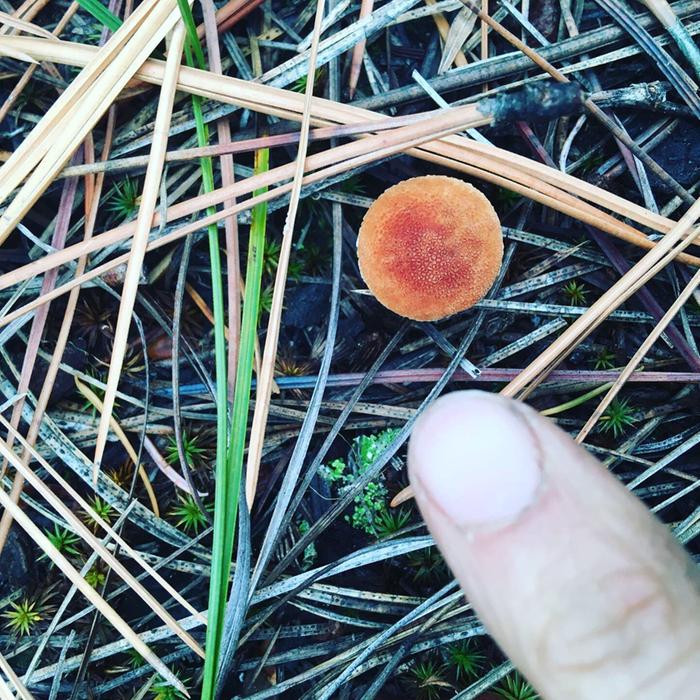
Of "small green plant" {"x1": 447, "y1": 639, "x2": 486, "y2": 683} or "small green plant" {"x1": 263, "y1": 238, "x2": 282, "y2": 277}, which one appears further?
"small green plant" {"x1": 263, "y1": 238, "x2": 282, "y2": 277}

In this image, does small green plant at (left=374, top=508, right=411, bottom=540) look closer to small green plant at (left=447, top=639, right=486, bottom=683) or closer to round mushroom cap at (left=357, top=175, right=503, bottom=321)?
small green plant at (left=447, top=639, right=486, bottom=683)

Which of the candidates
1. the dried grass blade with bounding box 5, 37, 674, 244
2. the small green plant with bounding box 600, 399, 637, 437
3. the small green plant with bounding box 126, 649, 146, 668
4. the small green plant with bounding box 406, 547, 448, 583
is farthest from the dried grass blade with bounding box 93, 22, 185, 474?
the small green plant with bounding box 600, 399, 637, 437

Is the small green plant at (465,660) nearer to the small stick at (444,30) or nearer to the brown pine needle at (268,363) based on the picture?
the brown pine needle at (268,363)

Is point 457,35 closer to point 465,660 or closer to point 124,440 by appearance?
point 124,440

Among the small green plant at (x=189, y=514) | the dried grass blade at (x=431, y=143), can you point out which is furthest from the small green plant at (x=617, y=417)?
the small green plant at (x=189, y=514)

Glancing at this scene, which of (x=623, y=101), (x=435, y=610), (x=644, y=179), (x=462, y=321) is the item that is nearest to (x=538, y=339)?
(x=462, y=321)

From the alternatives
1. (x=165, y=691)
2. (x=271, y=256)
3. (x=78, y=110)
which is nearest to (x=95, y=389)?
(x=271, y=256)
